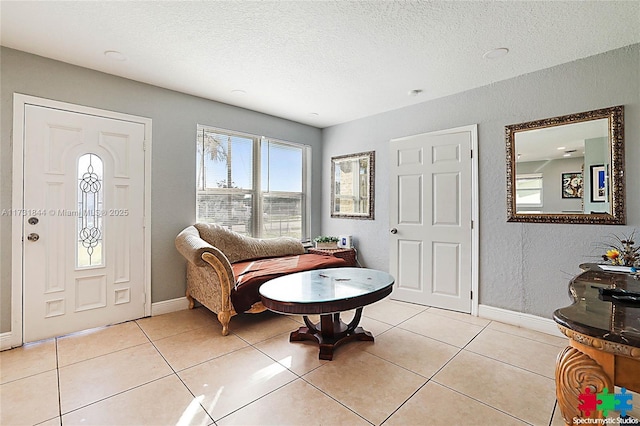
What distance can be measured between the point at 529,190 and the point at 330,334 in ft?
7.80

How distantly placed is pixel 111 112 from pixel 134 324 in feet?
7.07

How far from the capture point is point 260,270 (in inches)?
123

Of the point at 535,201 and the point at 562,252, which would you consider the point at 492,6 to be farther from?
the point at 562,252

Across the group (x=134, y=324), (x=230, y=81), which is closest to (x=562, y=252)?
(x=230, y=81)

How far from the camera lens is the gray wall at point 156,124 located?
2.48m

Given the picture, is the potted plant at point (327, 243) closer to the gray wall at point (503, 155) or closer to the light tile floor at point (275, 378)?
the light tile floor at point (275, 378)

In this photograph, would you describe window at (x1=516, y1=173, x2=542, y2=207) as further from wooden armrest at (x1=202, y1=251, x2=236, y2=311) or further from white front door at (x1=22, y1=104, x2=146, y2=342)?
white front door at (x1=22, y1=104, x2=146, y2=342)

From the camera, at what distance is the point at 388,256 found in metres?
4.05

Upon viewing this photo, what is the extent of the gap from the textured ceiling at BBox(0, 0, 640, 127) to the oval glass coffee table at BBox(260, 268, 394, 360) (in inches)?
78.5

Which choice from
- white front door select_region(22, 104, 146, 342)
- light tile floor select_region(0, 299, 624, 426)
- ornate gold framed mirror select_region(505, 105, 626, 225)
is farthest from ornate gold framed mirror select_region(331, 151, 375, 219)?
white front door select_region(22, 104, 146, 342)

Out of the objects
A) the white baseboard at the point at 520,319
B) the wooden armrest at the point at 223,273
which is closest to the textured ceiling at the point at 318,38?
the wooden armrest at the point at 223,273

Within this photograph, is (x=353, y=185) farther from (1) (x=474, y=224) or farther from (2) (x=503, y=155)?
(2) (x=503, y=155)

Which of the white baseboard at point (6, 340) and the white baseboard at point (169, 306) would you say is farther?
the white baseboard at point (169, 306)

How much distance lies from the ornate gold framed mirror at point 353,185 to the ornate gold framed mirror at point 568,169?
174cm
